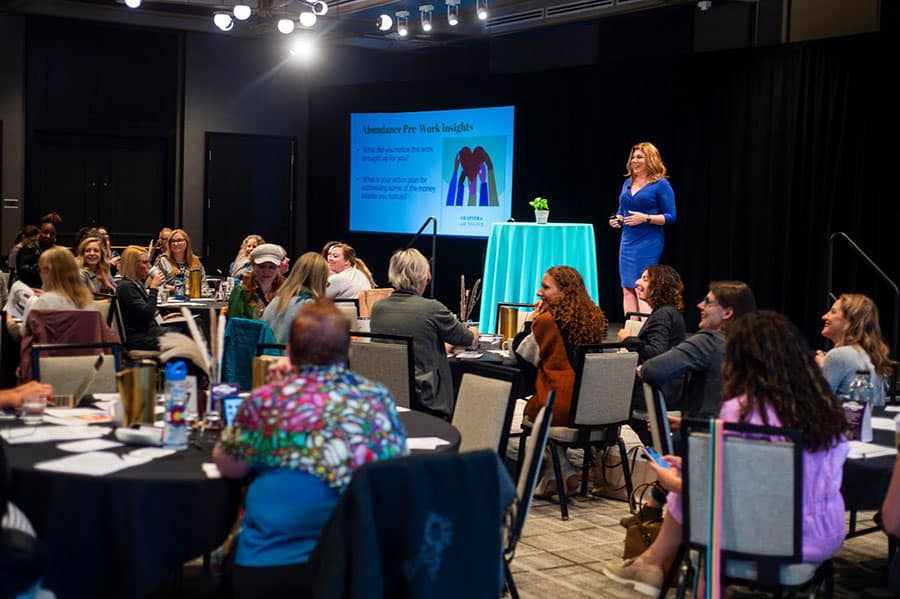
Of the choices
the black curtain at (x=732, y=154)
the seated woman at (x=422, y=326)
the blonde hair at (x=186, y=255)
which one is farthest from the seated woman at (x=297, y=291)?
the black curtain at (x=732, y=154)

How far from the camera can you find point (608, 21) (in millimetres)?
14141

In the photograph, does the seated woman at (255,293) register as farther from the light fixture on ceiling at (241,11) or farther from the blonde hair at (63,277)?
the light fixture on ceiling at (241,11)

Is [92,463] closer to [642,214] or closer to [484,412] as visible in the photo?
[484,412]

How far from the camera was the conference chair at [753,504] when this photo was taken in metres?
3.33

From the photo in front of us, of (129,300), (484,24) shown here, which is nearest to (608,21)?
(484,24)

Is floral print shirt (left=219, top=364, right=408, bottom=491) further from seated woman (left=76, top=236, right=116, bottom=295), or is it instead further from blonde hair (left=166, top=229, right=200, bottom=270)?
blonde hair (left=166, top=229, right=200, bottom=270)

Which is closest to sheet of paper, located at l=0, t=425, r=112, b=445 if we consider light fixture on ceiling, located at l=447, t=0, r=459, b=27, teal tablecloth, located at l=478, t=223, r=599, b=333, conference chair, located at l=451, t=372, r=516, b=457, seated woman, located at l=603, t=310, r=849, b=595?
conference chair, located at l=451, t=372, r=516, b=457

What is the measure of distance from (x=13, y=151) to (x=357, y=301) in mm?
8438

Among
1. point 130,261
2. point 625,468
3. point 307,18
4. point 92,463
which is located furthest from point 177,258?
point 92,463

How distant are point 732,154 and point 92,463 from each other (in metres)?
9.49

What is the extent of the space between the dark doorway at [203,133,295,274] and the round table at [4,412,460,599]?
12.9 meters

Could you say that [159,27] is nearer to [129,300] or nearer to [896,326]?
[129,300]

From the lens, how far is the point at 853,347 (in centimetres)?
Answer: 499

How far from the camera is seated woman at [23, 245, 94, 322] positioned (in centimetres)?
607
